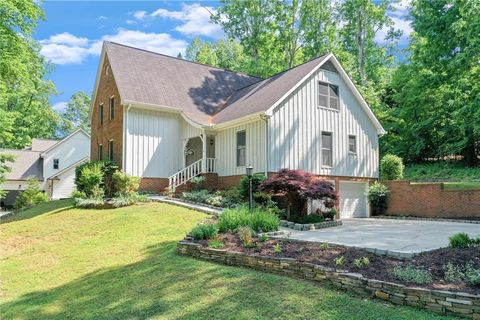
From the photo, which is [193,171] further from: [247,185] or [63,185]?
[63,185]

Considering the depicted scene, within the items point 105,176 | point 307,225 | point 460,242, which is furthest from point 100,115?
point 460,242

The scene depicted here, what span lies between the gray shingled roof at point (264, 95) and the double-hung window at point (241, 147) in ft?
2.78

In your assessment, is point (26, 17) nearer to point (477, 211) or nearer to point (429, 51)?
point (429, 51)

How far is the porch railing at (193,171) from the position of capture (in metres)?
19.4

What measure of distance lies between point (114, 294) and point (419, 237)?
767cm

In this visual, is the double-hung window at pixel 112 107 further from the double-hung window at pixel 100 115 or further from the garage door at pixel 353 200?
the garage door at pixel 353 200

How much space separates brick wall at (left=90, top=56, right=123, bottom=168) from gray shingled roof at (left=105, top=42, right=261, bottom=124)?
1.07 metres

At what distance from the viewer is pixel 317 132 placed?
60.4 ft

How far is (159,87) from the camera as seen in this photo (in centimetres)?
2158

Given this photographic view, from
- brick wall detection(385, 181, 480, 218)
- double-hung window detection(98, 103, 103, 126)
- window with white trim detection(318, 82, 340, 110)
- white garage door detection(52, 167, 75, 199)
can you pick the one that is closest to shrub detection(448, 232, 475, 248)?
brick wall detection(385, 181, 480, 218)

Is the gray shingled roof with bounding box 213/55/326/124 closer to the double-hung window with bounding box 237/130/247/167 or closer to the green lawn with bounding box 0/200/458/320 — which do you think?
the double-hung window with bounding box 237/130/247/167

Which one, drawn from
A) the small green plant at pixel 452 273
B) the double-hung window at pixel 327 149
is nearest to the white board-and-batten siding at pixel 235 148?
the double-hung window at pixel 327 149

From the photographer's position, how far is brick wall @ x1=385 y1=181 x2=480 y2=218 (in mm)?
16172

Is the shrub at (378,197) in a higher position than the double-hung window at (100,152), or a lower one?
lower
